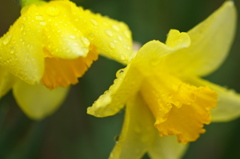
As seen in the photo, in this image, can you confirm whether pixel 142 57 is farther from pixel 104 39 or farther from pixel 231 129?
pixel 231 129

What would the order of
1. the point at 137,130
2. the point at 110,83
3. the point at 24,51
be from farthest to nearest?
the point at 110,83 < the point at 137,130 < the point at 24,51

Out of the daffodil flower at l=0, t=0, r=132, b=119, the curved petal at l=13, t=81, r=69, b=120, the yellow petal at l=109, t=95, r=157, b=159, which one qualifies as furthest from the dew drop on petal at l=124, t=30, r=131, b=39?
→ the curved petal at l=13, t=81, r=69, b=120

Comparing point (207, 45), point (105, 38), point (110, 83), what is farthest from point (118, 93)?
point (110, 83)

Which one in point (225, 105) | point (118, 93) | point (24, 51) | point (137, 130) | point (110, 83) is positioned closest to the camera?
point (24, 51)

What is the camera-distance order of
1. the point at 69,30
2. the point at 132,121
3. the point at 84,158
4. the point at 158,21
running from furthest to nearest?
the point at 158,21 < the point at 84,158 < the point at 132,121 < the point at 69,30

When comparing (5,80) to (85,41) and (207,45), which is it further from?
(207,45)

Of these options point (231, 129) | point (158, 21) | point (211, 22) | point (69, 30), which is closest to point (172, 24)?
point (158, 21)

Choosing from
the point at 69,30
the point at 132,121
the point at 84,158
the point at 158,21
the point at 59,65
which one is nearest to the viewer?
the point at 69,30
